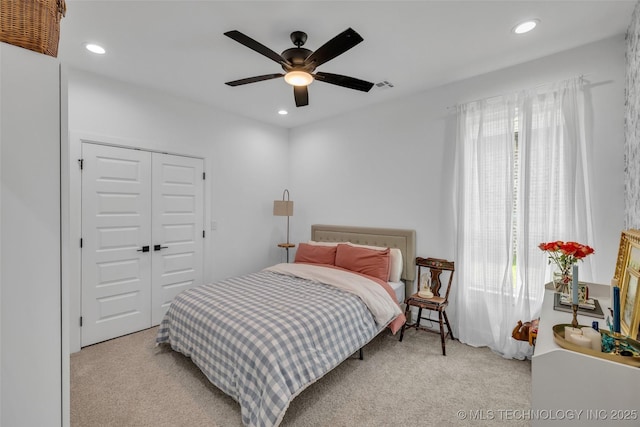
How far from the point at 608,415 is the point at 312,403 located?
1.67 metres

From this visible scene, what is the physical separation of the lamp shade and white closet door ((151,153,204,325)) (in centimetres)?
107

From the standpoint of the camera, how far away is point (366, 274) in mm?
3287

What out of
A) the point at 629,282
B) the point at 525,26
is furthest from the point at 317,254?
the point at 525,26

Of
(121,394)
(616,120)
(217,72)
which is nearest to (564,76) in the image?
(616,120)

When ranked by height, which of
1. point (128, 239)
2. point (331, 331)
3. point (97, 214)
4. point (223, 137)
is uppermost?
point (223, 137)

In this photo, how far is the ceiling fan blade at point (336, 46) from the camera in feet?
5.79

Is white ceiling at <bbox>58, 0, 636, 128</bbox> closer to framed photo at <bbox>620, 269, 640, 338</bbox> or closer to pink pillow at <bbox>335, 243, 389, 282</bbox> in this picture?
framed photo at <bbox>620, 269, 640, 338</bbox>

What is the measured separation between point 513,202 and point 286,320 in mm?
2392

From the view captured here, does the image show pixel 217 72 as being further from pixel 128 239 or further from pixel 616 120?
pixel 616 120

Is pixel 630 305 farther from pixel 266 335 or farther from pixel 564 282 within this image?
pixel 266 335

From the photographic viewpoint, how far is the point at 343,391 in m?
2.24

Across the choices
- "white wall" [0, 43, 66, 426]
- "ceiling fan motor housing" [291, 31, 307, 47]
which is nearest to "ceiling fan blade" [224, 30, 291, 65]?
"ceiling fan motor housing" [291, 31, 307, 47]

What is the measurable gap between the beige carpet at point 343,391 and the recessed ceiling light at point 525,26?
9.20 feet

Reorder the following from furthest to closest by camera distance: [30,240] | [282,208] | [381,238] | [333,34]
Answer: [282,208]
[381,238]
[333,34]
[30,240]
